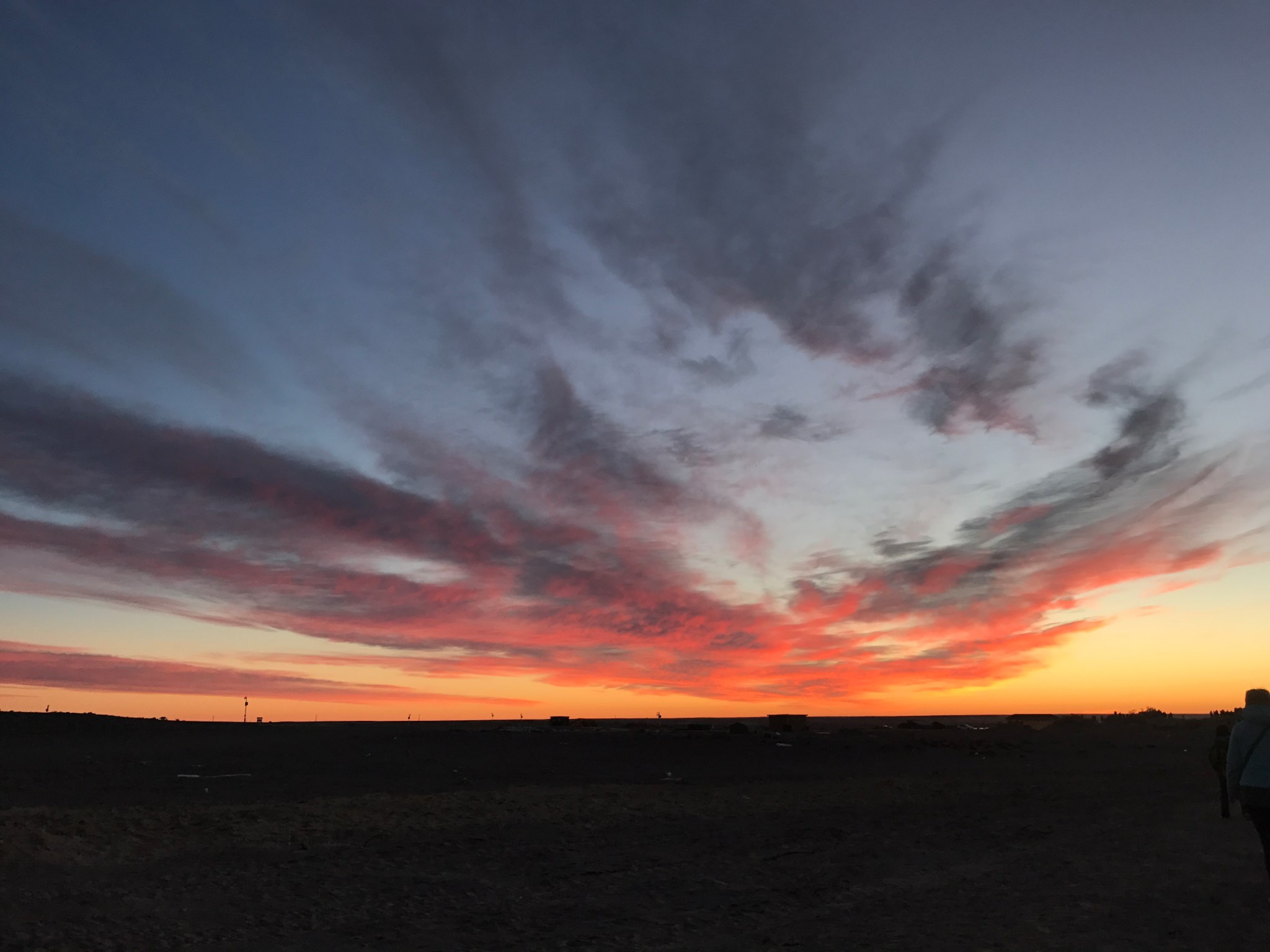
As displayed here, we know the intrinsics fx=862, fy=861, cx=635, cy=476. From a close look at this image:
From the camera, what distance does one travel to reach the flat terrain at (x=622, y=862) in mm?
12344

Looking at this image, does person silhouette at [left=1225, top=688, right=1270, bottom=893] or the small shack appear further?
the small shack

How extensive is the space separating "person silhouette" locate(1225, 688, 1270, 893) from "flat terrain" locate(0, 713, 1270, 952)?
141 cm

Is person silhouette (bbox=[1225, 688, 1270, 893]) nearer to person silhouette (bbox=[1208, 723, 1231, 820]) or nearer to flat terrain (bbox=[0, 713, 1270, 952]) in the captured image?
flat terrain (bbox=[0, 713, 1270, 952])

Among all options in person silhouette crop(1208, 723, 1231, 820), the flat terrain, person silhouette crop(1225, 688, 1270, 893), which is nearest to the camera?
person silhouette crop(1225, 688, 1270, 893)

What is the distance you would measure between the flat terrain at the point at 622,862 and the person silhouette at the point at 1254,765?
1412mm

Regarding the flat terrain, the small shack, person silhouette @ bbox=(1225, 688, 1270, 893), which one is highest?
the small shack

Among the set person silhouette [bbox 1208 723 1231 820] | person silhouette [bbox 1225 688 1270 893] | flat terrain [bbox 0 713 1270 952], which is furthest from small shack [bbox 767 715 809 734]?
person silhouette [bbox 1225 688 1270 893]

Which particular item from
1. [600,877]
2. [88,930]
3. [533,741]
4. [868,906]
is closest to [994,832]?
[868,906]

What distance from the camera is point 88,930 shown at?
12.3 metres

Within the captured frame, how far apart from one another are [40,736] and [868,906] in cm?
6386

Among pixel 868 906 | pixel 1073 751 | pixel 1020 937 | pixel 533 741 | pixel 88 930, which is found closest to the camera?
pixel 1020 937

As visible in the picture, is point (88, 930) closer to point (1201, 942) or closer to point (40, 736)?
point (1201, 942)

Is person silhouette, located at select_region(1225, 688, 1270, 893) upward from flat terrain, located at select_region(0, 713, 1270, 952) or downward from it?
upward

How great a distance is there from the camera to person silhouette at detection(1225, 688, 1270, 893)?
437 inches
